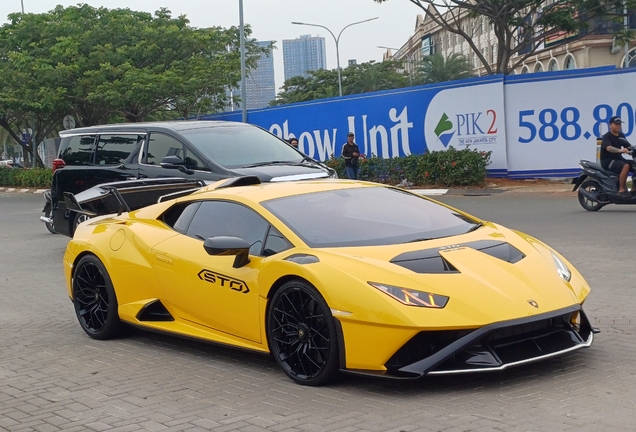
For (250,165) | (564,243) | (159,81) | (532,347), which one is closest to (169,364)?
(532,347)

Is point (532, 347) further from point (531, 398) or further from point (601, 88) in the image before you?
point (601, 88)

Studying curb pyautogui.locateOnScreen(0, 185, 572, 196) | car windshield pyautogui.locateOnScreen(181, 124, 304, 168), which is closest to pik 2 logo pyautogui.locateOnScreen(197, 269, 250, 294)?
car windshield pyautogui.locateOnScreen(181, 124, 304, 168)

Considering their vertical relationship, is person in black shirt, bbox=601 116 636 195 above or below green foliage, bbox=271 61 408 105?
below

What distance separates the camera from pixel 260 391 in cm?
561

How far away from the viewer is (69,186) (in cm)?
1365

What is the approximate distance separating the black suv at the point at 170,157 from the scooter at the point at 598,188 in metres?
6.24

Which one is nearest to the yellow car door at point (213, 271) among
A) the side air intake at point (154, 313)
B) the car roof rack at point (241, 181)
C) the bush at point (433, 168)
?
the side air intake at point (154, 313)

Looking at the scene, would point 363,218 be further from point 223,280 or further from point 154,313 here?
point 154,313

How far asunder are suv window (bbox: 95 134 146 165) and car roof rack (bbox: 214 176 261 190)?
5779mm

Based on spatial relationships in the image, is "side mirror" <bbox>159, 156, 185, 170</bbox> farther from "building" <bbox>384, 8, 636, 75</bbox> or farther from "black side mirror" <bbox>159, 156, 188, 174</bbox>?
"building" <bbox>384, 8, 636, 75</bbox>

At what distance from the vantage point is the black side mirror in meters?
11.8

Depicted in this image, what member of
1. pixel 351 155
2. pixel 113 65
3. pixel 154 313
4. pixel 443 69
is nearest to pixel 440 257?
pixel 154 313

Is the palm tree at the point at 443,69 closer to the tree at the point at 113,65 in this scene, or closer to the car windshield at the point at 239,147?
the tree at the point at 113,65

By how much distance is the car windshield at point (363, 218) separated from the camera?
19.9ft
